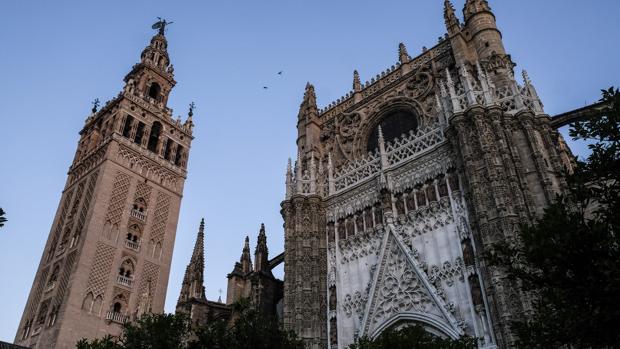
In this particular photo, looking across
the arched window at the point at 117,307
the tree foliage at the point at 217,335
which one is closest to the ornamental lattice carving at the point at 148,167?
the arched window at the point at 117,307

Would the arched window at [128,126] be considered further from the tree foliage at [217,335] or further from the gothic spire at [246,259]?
the tree foliage at [217,335]

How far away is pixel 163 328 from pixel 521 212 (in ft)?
37.1

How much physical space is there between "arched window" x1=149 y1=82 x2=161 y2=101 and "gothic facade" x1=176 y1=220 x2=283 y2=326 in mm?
20790

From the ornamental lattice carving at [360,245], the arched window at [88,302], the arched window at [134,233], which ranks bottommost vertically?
the ornamental lattice carving at [360,245]

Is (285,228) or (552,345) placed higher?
(285,228)

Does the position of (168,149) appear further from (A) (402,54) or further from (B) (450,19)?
(B) (450,19)

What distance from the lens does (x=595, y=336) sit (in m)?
7.04

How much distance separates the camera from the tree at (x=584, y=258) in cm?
689

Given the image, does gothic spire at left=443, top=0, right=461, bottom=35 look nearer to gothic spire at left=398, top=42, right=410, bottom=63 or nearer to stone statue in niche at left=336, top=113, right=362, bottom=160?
gothic spire at left=398, top=42, right=410, bottom=63

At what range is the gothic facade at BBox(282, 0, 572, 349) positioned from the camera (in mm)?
14859

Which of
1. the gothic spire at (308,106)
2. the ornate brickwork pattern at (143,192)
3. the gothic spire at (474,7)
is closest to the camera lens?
the gothic spire at (474,7)

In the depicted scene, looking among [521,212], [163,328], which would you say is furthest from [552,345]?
[163,328]

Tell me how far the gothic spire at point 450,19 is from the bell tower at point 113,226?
22.3 m

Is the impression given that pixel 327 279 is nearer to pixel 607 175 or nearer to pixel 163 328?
pixel 163 328
